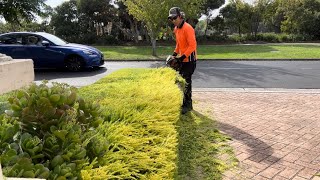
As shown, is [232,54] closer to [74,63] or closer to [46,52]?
[74,63]

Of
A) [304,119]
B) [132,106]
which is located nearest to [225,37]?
[304,119]

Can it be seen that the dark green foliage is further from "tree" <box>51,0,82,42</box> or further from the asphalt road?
"tree" <box>51,0,82,42</box>

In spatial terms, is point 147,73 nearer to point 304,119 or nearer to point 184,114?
point 184,114

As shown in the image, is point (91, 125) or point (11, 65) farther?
point (11, 65)

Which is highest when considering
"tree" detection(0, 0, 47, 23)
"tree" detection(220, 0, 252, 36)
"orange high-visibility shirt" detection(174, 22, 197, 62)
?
"tree" detection(220, 0, 252, 36)

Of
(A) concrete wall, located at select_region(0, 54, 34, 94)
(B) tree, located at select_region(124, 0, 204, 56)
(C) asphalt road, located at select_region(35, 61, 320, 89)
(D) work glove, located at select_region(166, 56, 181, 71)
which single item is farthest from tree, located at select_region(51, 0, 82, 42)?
(D) work glove, located at select_region(166, 56, 181, 71)

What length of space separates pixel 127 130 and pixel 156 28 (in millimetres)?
14780

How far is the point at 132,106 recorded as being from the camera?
2.84 meters

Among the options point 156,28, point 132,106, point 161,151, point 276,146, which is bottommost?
point 276,146

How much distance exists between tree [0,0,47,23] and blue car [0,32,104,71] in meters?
0.77

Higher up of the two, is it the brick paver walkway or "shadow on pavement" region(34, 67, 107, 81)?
"shadow on pavement" region(34, 67, 107, 81)

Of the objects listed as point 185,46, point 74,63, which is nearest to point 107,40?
point 74,63

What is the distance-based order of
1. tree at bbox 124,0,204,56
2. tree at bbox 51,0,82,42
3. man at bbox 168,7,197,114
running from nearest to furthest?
1. man at bbox 168,7,197,114
2. tree at bbox 124,0,204,56
3. tree at bbox 51,0,82,42

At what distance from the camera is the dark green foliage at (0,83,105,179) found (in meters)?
1.52
